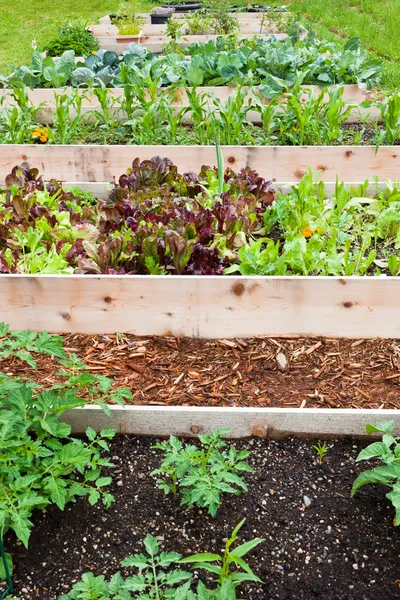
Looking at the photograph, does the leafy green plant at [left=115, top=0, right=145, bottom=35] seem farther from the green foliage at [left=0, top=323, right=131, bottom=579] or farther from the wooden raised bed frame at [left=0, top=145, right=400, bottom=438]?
the green foliage at [left=0, top=323, right=131, bottom=579]

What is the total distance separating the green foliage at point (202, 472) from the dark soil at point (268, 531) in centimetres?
10

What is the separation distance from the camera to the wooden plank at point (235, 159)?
4.01 meters

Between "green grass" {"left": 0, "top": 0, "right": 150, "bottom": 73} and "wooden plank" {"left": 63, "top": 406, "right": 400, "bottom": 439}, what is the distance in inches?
275

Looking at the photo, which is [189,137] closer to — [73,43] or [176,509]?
[176,509]

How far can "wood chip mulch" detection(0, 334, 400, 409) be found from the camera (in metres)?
2.45

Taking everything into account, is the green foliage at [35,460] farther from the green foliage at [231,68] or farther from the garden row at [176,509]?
the green foliage at [231,68]

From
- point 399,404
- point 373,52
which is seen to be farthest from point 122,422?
point 373,52

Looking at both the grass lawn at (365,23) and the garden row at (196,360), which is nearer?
the garden row at (196,360)

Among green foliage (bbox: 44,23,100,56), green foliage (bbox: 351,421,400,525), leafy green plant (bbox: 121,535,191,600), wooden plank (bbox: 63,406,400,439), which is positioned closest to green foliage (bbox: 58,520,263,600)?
leafy green plant (bbox: 121,535,191,600)

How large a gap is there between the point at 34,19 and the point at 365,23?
7252 millimetres

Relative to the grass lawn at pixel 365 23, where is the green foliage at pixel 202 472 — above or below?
below

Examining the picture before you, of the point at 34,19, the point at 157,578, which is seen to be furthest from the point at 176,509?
the point at 34,19

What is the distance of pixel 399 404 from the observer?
7.88 feet

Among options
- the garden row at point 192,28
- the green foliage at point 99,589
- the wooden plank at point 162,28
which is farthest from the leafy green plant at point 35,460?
the wooden plank at point 162,28
